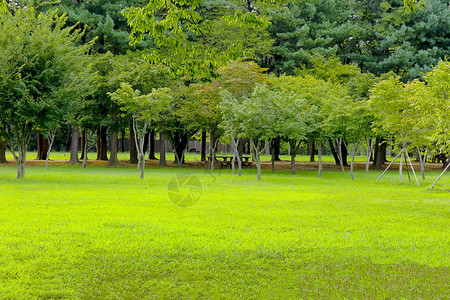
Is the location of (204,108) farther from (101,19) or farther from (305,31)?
(305,31)

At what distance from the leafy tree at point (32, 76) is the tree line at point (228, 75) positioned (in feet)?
0.19

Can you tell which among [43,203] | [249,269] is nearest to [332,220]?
[249,269]

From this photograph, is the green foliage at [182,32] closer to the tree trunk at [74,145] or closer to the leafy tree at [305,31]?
the tree trunk at [74,145]

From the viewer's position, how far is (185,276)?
5.73 meters

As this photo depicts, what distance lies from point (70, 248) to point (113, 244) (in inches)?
28.6

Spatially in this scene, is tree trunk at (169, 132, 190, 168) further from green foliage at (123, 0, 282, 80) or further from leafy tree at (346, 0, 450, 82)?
green foliage at (123, 0, 282, 80)

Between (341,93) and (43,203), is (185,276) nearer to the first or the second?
(43,203)

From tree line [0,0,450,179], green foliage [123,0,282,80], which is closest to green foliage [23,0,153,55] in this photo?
tree line [0,0,450,179]

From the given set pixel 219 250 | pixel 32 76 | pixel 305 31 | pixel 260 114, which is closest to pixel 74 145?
pixel 32 76

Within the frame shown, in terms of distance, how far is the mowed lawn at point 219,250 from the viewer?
17.5 feet

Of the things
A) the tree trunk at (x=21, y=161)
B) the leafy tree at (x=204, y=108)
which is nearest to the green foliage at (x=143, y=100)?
the tree trunk at (x=21, y=161)

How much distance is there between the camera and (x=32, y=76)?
699 inches

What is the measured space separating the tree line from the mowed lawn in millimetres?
3635

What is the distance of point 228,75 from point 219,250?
763 inches
